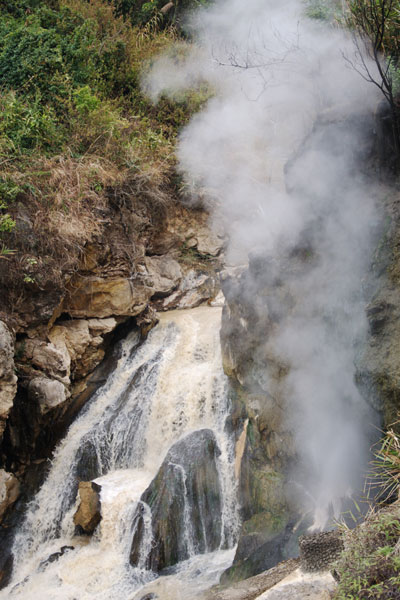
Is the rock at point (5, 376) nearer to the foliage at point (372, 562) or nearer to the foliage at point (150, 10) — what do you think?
the foliage at point (372, 562)

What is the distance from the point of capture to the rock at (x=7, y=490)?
192 inches

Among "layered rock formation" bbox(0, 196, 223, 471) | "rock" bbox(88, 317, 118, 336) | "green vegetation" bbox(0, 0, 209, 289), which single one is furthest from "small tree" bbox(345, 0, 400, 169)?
"rock" bbox(88, 317, 118, 336)

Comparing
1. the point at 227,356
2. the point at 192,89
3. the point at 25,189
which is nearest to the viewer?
the point at 227,356

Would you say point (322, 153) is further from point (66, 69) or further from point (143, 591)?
point (66, 69)

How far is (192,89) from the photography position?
893 centimetres

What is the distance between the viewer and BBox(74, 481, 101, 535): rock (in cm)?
466

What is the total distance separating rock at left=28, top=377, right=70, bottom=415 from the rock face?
1628 mm

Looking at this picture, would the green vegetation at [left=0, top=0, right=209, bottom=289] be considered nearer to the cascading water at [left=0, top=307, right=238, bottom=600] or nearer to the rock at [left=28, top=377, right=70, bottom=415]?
the rock at [left=28, top=377, right=70, bottom=415]

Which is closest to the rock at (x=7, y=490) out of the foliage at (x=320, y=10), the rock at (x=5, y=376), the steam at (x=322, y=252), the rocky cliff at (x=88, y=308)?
the rocky cliff at (x=88, y=308)

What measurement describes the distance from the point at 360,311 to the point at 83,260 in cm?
425

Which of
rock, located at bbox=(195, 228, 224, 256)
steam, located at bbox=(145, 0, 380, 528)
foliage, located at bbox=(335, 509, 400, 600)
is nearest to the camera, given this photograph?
foliage, located at bbox=(335, 509, 400, 600)

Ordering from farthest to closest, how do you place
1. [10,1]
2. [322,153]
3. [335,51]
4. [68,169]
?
[10,1] < [68,169] < [335,51] < [322,153]

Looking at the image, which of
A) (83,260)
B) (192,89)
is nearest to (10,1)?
(192,89)

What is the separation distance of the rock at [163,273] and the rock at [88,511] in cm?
360
